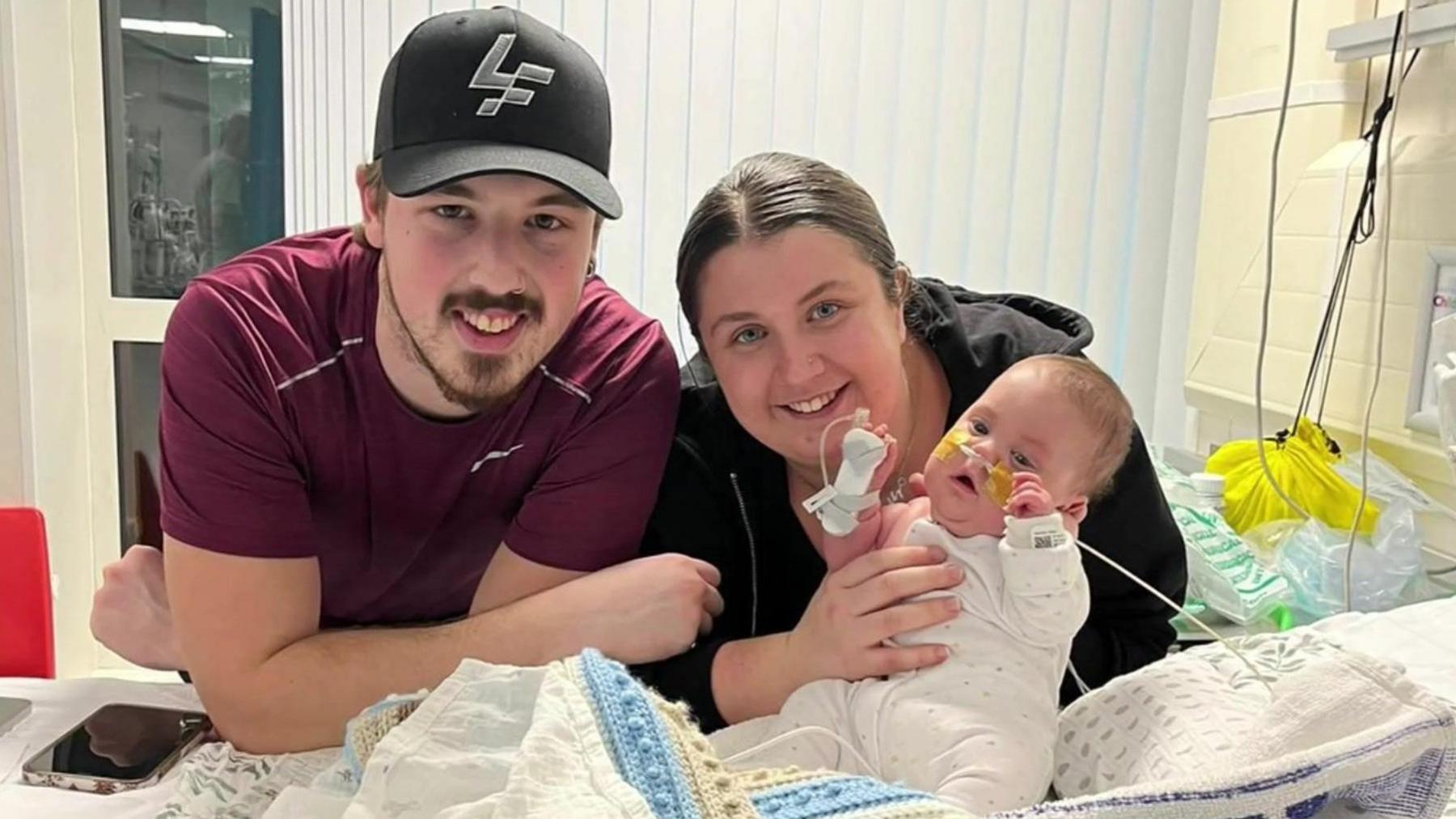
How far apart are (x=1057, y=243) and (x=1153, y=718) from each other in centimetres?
197

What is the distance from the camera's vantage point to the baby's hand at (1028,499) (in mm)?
1140

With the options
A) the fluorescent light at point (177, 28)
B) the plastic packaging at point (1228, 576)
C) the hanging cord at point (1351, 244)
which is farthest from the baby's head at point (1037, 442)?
the fluorescent light at point (177, 28)

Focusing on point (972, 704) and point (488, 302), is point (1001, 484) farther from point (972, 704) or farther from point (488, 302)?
point (488, 302)

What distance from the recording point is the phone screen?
1396mm

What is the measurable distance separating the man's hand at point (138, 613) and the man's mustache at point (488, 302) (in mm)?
607

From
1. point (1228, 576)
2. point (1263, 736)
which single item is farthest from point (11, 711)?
point (1228, 576)

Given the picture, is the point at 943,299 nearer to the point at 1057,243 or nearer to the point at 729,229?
the point at 729,229

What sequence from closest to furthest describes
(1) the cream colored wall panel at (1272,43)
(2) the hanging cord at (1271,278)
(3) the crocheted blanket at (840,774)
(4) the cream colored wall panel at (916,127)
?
(3) the crocheted blanket at (840,774), (2) the hanging cord at (1271,278), (1) the cream colored wall panel at (1272,43), (4) the cream colored wall panel at (916,127)

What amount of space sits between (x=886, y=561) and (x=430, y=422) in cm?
58

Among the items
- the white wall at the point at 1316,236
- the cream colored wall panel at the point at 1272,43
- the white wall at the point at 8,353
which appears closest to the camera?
the white wall at the point at 1316,236

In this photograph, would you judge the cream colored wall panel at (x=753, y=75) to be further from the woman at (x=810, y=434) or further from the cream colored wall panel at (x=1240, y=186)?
the woman at (x=810, y=434)

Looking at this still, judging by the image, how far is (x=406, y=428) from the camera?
1441 millimetres

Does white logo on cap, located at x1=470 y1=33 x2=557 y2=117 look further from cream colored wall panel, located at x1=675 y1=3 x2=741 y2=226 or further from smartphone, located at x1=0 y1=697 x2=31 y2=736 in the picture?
cream colored wall panel, located at x1=675 y1=3 x2=741 y2=226

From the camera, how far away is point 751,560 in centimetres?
151
